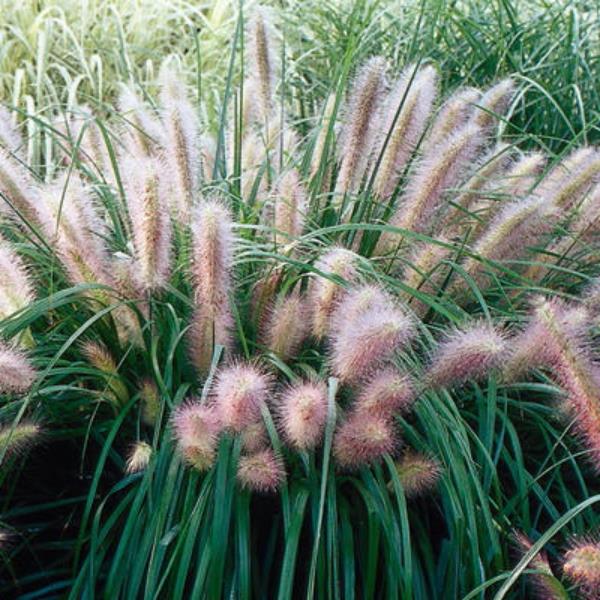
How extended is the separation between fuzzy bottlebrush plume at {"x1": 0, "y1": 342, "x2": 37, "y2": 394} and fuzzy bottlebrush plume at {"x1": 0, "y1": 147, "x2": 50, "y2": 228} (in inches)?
16.2

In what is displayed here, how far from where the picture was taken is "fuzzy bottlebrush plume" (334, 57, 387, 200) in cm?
252

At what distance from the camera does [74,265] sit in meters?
2.34

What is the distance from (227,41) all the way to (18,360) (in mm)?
3786

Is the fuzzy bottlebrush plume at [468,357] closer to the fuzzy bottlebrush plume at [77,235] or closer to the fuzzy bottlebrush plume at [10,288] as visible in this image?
the fuzzy bottlebrush plume at [77,235]

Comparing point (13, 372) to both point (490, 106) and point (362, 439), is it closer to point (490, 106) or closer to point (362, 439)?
point (362, 439)

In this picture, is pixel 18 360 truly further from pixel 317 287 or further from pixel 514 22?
pixel 514 22

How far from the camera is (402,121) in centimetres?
257

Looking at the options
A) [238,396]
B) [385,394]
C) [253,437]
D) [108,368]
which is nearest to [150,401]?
[108,368]

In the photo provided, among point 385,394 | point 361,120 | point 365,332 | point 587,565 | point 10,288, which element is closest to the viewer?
point 587,565

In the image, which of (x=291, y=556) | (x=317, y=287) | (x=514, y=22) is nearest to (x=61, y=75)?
(x=514, y=22)

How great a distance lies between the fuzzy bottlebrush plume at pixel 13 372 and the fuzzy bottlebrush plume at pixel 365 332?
0.58 m

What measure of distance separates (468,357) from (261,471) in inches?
17.2

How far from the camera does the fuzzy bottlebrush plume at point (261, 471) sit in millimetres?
2018

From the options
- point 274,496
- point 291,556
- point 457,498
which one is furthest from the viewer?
point 274,496
